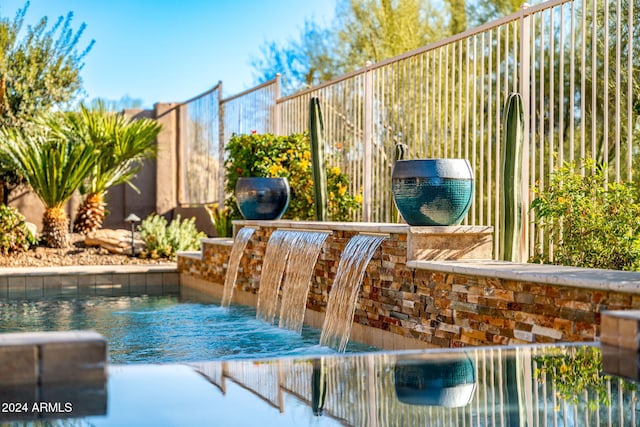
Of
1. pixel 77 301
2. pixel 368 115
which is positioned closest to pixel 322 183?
pixel 368 115

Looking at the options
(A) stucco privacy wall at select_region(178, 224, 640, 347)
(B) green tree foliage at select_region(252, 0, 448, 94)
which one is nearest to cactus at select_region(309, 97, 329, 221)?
(A) stucco privacy wall at select_region(178, 224, 640, 347)

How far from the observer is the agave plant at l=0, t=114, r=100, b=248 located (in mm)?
13281

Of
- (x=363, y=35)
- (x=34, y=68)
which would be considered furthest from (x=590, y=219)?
(x=363, y=35)

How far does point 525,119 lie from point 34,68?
11.1 meters

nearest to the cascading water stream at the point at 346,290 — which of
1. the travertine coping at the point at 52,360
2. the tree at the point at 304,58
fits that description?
the travertine coping at the point at 52,360

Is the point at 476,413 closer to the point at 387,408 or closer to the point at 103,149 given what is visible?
the point at 387,408

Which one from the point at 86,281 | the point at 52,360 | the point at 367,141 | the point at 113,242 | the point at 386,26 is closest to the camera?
the point at 52,360

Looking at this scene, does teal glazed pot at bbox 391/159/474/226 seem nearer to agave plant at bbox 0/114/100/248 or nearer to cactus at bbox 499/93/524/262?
cactus at bbox 499/93/524/262

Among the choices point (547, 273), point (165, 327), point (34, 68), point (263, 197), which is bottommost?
point (165, 327)

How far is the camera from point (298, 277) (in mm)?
8188

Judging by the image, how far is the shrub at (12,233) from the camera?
13.1m

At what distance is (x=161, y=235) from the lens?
46.4 ft

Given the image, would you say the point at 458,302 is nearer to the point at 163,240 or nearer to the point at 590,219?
the point at 590,219

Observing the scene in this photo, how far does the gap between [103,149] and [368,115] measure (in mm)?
6364
